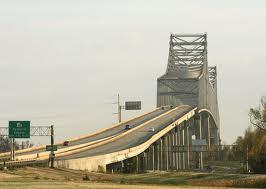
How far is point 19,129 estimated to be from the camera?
326 ft

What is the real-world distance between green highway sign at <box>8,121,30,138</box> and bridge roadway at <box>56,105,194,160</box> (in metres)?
7.49

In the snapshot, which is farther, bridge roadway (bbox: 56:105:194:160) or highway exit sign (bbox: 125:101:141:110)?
highway exit sign (bbox: 125:101:141:110)

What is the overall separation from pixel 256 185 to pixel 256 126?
34.4 m

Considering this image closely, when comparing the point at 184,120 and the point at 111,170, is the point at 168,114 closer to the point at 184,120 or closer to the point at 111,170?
the point at 184,120

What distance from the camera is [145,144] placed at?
136750 mm

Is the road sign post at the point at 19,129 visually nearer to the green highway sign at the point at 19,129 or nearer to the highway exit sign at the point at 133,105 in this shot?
the green highway sign at the point at 19,129

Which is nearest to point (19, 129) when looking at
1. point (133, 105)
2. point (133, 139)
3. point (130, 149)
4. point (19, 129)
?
point (19, 129)

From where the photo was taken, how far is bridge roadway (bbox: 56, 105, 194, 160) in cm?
11600

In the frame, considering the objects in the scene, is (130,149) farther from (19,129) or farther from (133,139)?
(19,129)

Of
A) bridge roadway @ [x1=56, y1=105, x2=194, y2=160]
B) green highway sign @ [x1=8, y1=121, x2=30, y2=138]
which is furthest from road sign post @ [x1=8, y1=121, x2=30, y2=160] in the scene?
bridge roadway @ [x1=56, y1=105, x2=194, y2=160]

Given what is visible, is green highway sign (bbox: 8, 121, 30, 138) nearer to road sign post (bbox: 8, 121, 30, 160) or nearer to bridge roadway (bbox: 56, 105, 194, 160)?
road sign post (bbox: 8, 121, 30, 160)

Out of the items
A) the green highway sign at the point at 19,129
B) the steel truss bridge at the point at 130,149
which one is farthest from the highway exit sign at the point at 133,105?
the green highway sign at the point at 19,129

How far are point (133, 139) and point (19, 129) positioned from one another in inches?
1932

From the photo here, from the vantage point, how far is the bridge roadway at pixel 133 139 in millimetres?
116000
